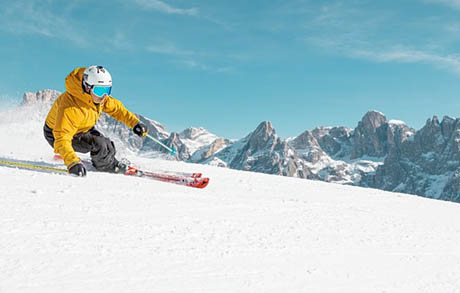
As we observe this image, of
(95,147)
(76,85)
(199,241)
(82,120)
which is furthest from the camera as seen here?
(95,147)

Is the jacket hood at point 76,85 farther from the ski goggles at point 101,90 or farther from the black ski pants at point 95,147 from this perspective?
the black ski pants at point 95,147

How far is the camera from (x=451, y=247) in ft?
16.7

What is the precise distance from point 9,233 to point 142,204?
2003 millimetres

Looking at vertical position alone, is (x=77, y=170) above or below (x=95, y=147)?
below

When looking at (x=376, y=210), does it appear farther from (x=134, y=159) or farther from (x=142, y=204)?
(x=134, y=159)

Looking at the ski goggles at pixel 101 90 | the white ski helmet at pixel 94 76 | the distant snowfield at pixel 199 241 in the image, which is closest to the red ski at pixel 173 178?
the distant snowfield at pixel 199 241

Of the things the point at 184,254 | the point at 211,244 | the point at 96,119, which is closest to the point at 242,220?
the point at 211,244

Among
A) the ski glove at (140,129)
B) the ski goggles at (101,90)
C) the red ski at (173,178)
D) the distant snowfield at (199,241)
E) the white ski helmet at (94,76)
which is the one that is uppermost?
the white ski helmet at (94,76)

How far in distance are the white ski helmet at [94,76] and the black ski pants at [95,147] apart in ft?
4.33

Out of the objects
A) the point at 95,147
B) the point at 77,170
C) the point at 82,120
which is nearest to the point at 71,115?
the point at 82,120

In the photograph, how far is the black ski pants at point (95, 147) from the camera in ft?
25.9

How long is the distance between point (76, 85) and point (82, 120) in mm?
685

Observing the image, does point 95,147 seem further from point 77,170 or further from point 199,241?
point 199,241

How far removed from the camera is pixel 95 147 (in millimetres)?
7918
